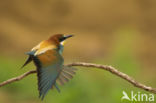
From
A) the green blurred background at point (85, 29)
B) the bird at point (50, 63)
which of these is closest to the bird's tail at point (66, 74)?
the bird at point (50, 63)

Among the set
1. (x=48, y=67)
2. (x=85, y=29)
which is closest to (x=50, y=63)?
(x=48, y=67)

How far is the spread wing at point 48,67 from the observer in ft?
3.43

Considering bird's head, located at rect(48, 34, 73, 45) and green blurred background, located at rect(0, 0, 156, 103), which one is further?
green blurred background, located at rect(0, 0, 156, 103)

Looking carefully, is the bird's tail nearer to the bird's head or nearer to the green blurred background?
the bird's head

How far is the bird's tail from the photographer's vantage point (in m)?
1.09

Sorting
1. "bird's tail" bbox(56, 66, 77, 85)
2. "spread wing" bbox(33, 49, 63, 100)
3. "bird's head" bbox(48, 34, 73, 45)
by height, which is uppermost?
"bird's head" bbox(48, 34, 73, 45)

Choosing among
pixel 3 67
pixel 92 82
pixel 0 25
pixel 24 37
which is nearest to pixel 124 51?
pixel 92 82

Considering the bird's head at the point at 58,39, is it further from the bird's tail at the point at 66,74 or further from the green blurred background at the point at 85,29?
the green blurred background at the point at 85,29

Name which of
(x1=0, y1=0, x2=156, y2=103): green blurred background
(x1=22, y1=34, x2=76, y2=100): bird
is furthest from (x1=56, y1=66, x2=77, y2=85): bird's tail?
(x1=0, y1=0, x2=156, y2=103): green blurred background

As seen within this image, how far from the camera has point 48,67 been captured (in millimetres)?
1106

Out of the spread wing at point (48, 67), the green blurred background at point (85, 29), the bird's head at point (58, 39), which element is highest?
the bird's head at point (58, 39)

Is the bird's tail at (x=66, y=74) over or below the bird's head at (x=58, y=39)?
below

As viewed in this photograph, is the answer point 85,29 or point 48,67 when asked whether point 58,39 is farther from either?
point 85,29

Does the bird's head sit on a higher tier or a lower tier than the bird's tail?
higher
